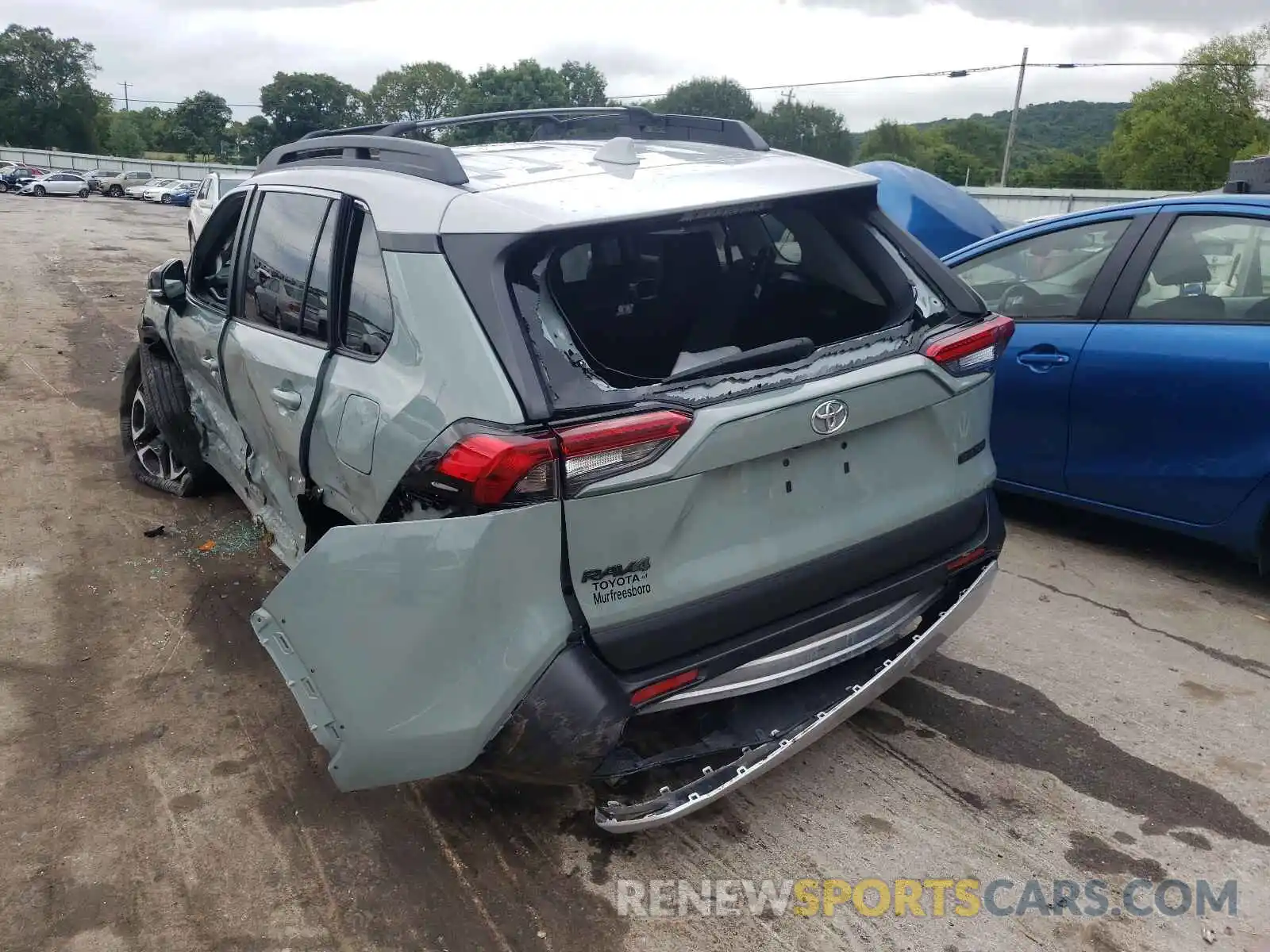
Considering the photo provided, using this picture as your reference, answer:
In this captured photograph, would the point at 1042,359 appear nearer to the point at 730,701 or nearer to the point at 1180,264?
the point at 1180,264

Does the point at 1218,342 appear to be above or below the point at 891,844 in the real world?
above

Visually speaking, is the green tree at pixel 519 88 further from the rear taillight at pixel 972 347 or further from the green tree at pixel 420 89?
the rear taillight at pixel 972 347

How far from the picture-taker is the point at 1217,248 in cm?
405

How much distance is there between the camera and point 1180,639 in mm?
3818

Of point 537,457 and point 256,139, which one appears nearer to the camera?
point 537,457

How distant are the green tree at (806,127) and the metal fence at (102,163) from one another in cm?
3301

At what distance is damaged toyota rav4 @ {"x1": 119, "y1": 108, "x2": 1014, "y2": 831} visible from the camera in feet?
7.36

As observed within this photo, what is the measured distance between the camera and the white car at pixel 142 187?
152 feet

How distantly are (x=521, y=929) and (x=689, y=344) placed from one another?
179 cm

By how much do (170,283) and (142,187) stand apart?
49.9 metres

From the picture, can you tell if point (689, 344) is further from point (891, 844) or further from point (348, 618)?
point (891, 844)

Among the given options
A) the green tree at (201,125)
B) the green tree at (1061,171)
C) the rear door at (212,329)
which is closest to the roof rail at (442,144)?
the rear door at (212,329)

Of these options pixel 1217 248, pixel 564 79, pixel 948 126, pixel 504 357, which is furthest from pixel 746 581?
pixel 948 126

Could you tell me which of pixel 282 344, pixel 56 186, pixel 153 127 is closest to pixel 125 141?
pixel 153 127
